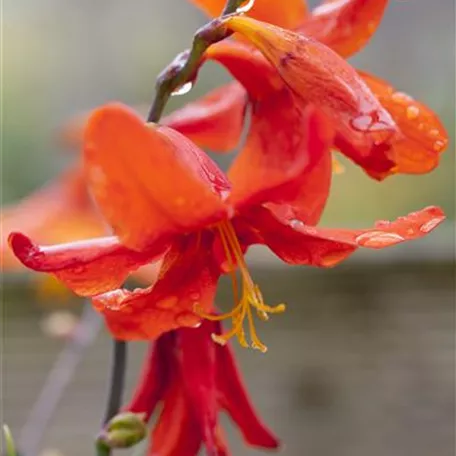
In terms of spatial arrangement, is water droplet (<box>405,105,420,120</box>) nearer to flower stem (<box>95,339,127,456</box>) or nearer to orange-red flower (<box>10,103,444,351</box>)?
orange-red flower (<box>10,103,444,351</box>)

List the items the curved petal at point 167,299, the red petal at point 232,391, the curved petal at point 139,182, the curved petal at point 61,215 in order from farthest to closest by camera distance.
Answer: the curved petal at point 61,215, the red petal at point 232,391, the curved petal at point 167,299, the curved petal at point 139,182

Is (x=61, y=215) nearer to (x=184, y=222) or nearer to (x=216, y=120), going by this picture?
(x=216, y=120)

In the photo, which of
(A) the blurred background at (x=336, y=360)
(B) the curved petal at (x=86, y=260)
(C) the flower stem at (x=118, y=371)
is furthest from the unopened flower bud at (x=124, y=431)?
(A) the blurred background at (x=336, y=360)

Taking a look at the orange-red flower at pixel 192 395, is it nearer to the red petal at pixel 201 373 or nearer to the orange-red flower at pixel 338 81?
the red petal at pixel 201 373

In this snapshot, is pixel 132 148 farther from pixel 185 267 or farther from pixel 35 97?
pixel 35 97

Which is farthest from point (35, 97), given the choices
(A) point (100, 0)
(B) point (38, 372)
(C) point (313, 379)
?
(C) point (313, 379)

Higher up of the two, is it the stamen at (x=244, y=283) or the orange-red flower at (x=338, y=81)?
the orange-red flower at (x=338, y=81)

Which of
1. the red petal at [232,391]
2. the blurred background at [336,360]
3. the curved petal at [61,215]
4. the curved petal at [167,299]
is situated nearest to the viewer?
the curved petal at [167,299]
